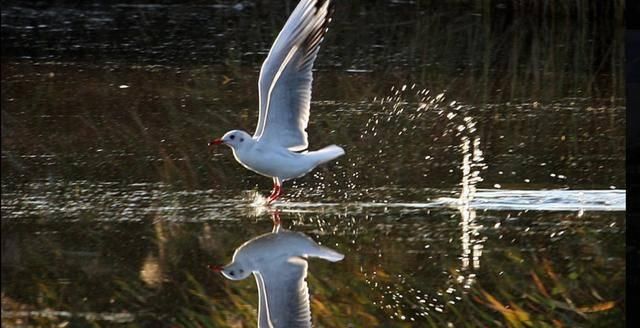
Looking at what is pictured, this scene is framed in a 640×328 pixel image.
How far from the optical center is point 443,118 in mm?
9305

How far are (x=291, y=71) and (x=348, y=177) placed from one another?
1.19 metres

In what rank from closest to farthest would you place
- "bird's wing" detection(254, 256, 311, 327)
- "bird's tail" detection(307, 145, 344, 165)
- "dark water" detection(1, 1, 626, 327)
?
"bird's wing" detection(254, 256, 311, 327)
"dark water" detection(1, 1, 626, 327)
"bird's tail" detection(307, 145, 344, 165)

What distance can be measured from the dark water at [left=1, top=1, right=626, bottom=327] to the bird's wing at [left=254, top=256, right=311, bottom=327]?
0.07m

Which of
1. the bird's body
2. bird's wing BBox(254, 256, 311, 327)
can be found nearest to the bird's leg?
the bird's body

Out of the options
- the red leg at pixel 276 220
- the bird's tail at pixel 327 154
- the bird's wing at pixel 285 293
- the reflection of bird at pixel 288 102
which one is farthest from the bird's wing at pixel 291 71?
the bird's wing at pixel 285 293

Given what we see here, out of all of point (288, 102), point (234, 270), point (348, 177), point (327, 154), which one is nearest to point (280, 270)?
point (234, 270)

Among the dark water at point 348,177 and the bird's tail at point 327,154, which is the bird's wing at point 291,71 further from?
the dark water at point 348,177

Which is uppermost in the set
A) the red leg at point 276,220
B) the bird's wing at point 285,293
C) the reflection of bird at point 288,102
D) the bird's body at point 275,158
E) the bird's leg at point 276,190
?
the reflection of bird at point 288,102

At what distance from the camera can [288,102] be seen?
22.6ft

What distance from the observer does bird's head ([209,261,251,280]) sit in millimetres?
6016

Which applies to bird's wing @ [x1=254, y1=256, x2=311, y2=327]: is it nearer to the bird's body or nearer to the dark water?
the dark water

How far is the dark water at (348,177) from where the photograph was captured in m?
5.82

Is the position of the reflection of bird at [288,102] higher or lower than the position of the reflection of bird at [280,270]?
higher

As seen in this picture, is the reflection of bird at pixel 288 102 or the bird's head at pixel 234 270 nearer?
the bird's head at pixel 234 270
